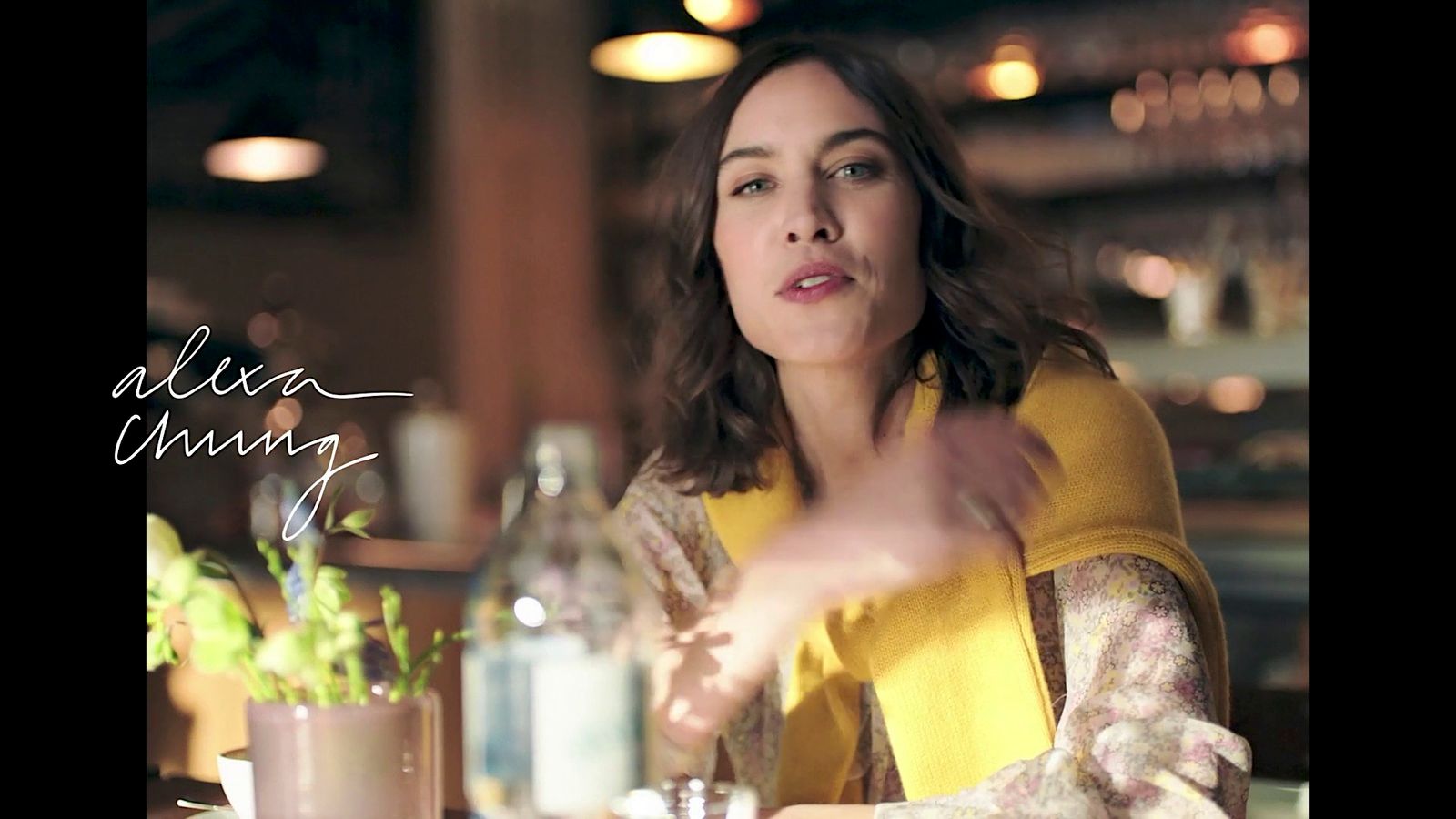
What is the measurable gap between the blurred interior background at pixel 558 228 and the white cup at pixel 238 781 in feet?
3.18

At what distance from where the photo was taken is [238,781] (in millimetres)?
848

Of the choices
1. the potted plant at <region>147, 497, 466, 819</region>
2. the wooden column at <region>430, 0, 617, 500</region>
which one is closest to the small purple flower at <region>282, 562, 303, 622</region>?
the potted plant at <region>147, 497, 466, 819</region>

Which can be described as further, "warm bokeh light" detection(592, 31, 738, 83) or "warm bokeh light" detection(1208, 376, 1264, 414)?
"warm bokeh light" detection(1208, 376, 1264, 414)

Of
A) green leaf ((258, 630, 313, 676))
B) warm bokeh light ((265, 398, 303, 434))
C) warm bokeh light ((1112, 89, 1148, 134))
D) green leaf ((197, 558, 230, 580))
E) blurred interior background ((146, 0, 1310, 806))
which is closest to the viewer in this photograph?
green leaf ((258, 630, 313, 676))

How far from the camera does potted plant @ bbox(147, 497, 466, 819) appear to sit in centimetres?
71

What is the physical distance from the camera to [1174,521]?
3.04 ft

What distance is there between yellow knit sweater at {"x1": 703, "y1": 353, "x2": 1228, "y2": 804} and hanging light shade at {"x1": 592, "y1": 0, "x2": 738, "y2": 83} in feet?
1.57

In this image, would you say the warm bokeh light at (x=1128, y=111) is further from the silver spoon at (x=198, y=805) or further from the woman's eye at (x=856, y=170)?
the silver spoon at (x=198, y=805)

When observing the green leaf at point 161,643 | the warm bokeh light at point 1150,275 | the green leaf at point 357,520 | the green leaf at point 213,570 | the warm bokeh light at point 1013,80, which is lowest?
the green leaf at point 161,643

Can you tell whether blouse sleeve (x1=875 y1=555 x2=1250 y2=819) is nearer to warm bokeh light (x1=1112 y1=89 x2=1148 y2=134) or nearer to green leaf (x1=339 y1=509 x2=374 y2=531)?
green leaf (x1=339 y1=509 x2=374 y2=531)

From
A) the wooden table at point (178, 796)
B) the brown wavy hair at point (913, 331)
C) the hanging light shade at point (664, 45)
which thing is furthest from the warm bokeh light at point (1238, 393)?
the wooden table at point (178, 796)

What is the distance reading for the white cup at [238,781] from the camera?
33.2 inches

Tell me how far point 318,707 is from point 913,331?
1.66ft

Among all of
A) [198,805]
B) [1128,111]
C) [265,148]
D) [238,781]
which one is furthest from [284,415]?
[1128,111]
